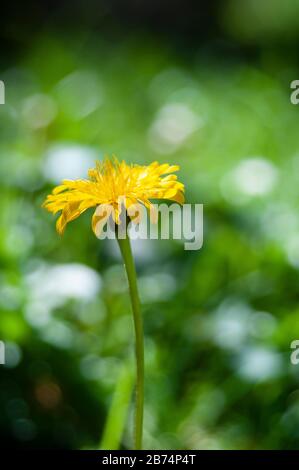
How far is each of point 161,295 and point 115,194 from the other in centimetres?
63

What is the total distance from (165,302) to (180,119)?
1.16 m

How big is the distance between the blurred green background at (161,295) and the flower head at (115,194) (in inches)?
17.7

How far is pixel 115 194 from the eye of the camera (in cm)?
82

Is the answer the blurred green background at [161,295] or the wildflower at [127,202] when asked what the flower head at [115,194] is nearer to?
the wildflower at [127,202]

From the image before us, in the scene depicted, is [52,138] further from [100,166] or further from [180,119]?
[100,166]

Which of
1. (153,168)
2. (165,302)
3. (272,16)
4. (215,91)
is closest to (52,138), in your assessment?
(165,302)

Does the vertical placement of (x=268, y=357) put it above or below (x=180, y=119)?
below

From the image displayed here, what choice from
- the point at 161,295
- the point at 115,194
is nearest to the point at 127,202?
the point at 115,194

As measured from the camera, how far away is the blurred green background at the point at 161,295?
47.7 inches

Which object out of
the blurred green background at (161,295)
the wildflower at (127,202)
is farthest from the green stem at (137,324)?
the blurred green background at (161,295)

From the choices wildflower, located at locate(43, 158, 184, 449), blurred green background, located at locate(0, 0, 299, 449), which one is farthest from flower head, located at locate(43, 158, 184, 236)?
blurred green background, located at locate(0, 0, 299, 449)

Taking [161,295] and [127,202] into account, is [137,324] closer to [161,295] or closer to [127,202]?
[127,202]

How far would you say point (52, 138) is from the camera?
2.04 metres

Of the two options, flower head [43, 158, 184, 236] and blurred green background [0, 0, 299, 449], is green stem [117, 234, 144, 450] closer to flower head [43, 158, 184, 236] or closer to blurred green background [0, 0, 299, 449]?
flower head [43, 158, 184, 236]
